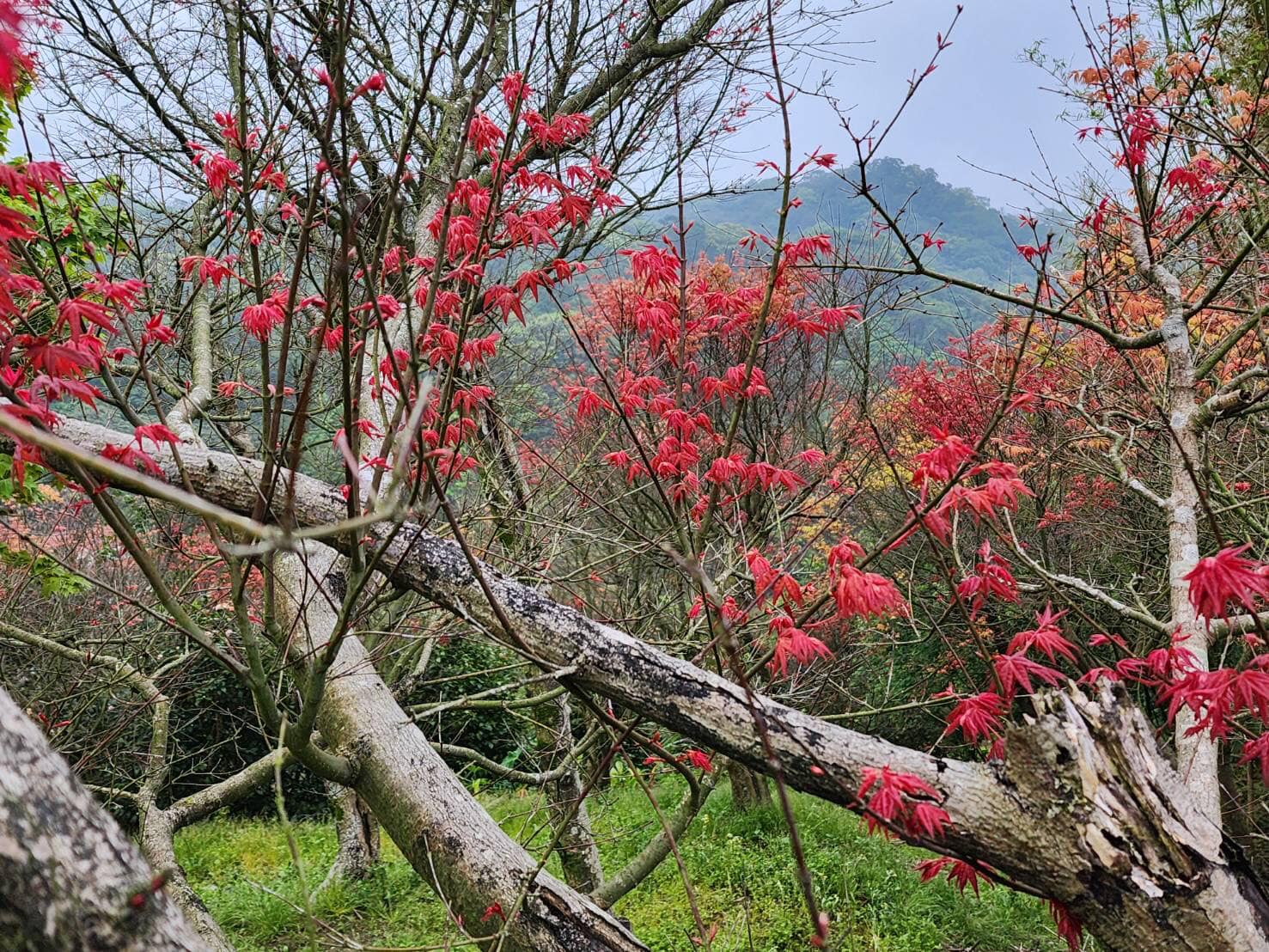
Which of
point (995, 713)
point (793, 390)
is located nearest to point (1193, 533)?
point (995, 713)

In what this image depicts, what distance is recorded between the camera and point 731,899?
5.44m

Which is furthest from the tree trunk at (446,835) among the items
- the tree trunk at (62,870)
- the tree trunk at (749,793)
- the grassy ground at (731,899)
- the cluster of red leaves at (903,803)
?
the tree trunk at (749,793)

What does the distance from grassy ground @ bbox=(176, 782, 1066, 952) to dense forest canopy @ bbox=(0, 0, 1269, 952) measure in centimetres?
4

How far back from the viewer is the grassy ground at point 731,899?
4965 millimetres

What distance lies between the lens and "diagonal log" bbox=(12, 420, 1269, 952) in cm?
145

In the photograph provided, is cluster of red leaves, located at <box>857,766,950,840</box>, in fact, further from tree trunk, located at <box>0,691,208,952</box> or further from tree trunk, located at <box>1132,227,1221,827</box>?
tree trunk, located at <box>0,691,208,952</box>

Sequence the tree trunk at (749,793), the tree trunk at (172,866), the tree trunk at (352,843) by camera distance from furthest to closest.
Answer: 1. the tree trunk at (749,793)
2. the tree trunk at (352,843)
3. the tree trunk at (172,866)

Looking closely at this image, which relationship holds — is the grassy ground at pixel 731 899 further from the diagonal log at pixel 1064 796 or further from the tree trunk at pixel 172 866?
the diagonal log at pixel 1064 796

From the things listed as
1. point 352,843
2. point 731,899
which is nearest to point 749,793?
point 731,899

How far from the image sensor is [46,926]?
26.7 inches

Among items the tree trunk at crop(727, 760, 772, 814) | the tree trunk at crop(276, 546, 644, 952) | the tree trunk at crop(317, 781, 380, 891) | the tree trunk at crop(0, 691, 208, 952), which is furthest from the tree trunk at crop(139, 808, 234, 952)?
the tree trunk at crop(727, 760, 772, 814)

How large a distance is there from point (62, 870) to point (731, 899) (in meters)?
5.53

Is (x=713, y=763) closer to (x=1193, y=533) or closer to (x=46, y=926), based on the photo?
(x=1193, y=533)

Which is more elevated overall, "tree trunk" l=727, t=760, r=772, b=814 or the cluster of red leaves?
the cluster of red leaves
